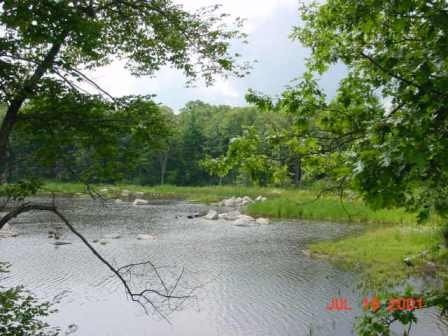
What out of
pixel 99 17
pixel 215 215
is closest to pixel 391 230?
pixel 215 215

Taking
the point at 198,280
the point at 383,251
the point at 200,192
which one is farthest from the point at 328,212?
the point at 200,192

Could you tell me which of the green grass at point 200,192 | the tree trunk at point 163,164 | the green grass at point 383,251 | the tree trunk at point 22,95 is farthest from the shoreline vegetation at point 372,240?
the tree trunk at point 163,164

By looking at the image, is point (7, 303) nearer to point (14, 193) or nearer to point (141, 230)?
point (14, 193)

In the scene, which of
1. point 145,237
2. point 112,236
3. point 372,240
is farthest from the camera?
point 112,236

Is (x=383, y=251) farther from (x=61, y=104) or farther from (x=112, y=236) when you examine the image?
(x=61, y=104)

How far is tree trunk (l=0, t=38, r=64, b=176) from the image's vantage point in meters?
5.25

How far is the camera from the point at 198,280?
15062 mm

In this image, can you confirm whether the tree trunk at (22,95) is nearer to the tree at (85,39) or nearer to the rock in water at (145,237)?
the tree at (85,39)

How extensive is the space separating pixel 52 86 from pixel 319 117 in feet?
10.4

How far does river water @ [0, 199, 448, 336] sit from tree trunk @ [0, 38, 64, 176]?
4047 millimetres

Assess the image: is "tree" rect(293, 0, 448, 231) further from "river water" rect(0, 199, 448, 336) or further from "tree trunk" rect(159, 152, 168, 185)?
"tree trunk" rect(159, 152, 168, 185)

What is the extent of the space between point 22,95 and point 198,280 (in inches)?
428

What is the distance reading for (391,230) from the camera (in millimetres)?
21922

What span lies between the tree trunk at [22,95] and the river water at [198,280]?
4.05 meters
